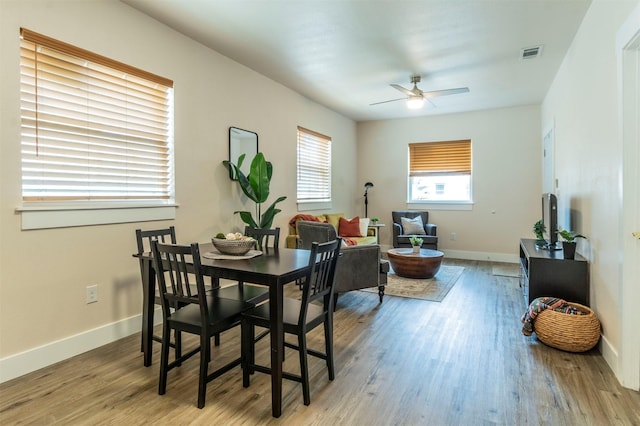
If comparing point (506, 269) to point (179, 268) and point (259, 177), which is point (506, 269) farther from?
point (179, 268)

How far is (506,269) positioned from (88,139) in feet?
18.9

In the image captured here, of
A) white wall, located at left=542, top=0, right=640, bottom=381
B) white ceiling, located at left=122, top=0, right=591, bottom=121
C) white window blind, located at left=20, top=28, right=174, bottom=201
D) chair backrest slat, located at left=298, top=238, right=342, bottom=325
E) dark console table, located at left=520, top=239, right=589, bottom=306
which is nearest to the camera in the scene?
chair backrest slat, located at left=298, top=238, right=342, bottom=325

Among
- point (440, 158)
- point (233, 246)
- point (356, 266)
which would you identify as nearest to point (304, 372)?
point (233, 246)

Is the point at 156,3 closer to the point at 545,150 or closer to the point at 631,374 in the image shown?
the point at 631,374

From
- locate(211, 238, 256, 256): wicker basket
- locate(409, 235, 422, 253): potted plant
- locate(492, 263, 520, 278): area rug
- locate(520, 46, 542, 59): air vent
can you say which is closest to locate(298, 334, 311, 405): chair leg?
locate(211, 238, 256, 256): wicker basket

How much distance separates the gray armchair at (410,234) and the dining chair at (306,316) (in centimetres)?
426

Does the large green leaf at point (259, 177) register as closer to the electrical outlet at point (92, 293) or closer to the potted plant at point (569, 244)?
the electrical outlet at point (92, 293)

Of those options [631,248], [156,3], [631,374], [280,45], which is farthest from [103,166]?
[631,374]

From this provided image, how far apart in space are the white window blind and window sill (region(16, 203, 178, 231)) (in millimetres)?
97

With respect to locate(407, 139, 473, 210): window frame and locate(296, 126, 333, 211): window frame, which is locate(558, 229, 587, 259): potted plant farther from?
locate(407, 139, 473, 210): window frame

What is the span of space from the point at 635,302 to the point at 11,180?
154 inches

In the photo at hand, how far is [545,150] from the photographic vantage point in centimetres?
572

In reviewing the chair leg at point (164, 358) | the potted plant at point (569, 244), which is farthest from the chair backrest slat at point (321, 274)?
the potted plant at point (569, 244)

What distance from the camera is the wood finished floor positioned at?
193cm
